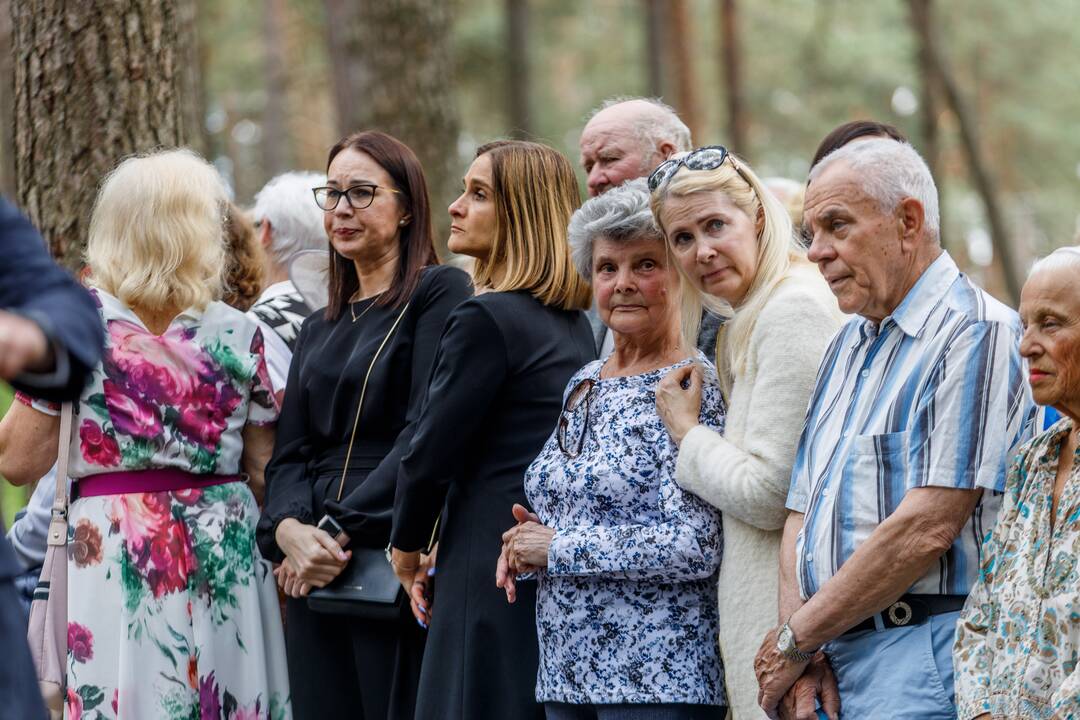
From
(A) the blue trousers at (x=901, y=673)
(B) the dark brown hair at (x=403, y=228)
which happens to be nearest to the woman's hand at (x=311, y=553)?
(B) the dark brown hair at (x=403, y=228)

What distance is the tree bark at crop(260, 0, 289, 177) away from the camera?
24031 millimetres

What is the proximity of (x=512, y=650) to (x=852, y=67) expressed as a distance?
20.0m

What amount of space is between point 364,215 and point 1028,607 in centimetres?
275

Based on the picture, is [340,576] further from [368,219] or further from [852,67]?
[852,67]

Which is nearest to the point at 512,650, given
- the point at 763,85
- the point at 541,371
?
the point at 541,371

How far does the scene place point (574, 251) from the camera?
424 centimetres

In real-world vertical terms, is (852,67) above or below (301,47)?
below

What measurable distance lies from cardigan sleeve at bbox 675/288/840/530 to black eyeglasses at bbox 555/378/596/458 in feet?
1.22

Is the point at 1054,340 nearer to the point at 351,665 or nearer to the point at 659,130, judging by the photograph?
the point at 659,130

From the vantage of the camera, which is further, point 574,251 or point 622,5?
point 622,5

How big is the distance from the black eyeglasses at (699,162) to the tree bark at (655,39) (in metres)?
14.5

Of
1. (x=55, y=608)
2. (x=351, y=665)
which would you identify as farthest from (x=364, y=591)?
(x=55, y=608)

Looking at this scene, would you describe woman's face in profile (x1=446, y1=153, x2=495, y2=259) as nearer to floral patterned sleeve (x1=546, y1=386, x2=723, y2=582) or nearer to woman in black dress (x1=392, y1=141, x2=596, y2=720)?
woman in black dress (x1=392, y1=141, x2=596, y2=720)

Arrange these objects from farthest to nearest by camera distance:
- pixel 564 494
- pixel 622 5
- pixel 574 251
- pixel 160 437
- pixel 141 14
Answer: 1. pixel 622 5
2. pixel 141 14
3. pixel 160 437
4. pixel 574 251
5. pixel 564 494
